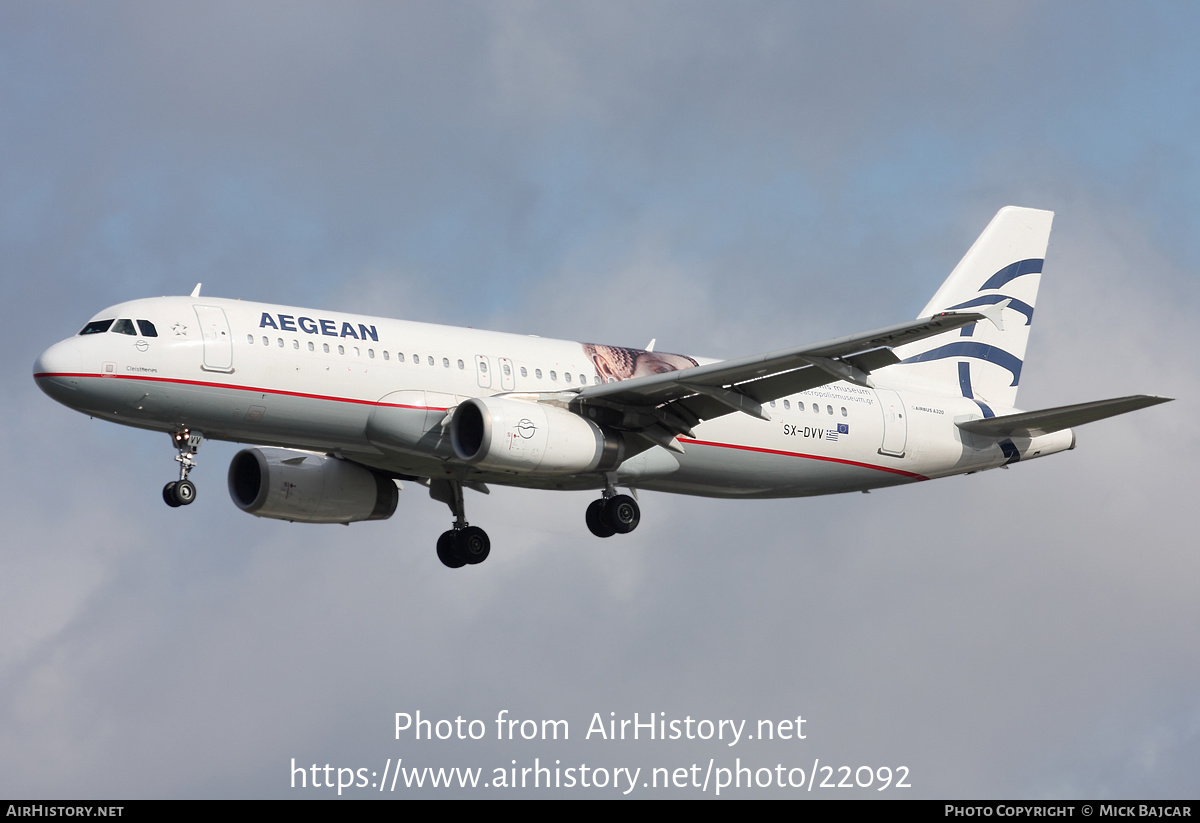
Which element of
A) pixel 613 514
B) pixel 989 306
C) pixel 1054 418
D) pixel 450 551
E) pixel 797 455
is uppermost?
pixel 989 306

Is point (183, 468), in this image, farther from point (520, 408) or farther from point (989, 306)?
point (989, 306)

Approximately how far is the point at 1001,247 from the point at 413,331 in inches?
781

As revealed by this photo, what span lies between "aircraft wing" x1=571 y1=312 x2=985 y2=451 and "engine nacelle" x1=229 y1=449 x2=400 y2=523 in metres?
6.93

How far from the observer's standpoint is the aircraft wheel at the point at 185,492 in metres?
36.8

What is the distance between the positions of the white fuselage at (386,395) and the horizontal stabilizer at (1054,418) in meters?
2.09

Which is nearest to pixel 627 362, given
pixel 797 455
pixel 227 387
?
pixel 797 455

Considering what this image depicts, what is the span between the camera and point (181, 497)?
3678 cm

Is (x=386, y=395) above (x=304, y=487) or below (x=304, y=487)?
below

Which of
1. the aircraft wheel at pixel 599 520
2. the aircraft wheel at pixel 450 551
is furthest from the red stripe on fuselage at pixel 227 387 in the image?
the aircraft wheel at pixel 450 551

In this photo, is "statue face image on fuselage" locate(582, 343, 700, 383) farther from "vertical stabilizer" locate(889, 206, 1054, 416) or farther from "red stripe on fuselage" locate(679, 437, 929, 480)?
"vertical stabilizer" locate(889, 206, 1054, 416)

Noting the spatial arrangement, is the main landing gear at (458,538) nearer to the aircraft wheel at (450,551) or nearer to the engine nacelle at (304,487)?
the aircraft wheel at (450,551)

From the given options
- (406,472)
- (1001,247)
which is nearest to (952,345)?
(1001,247)

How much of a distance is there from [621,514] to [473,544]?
17.4 ft

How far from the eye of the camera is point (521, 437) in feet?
124
